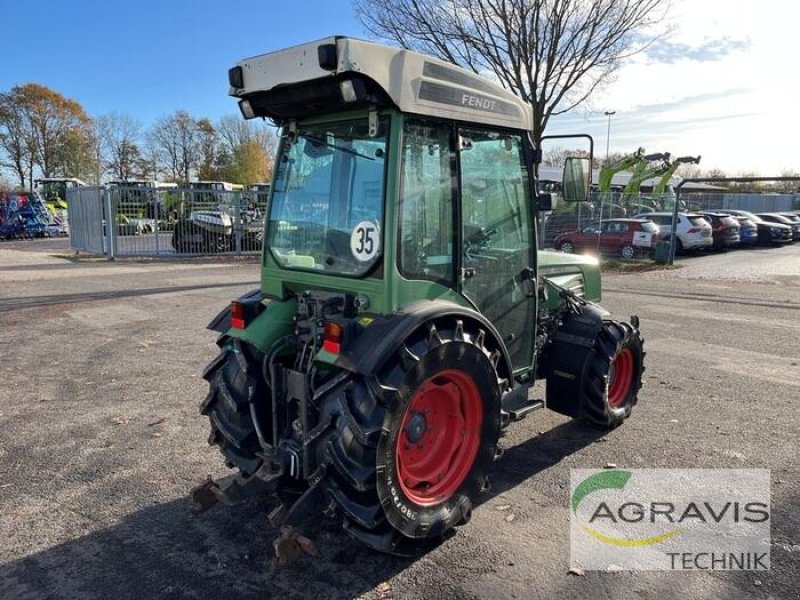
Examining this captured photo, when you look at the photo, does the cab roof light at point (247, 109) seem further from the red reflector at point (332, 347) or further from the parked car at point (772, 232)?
the parked car at point (772, 232)

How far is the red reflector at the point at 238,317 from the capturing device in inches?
144

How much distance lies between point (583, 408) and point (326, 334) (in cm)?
248

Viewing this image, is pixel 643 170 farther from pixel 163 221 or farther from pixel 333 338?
pixel 333 338

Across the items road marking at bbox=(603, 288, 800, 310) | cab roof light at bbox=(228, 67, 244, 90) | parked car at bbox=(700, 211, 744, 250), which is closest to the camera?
cab roof light at bbox=(228, 67, 244, 90)

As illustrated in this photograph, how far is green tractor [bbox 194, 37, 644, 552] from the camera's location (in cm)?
289

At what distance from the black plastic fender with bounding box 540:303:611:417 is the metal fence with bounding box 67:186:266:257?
52.0 feet

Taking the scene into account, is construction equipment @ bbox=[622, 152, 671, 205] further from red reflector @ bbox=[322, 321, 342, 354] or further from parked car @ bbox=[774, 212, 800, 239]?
red reflector @ bbox=[322, 321, 342, 354]

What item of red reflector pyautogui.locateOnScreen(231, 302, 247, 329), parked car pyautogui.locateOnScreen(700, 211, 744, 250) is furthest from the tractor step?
parked car pyautogui.locateOnScreen(700, 211, 744, 250)

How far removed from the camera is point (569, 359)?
4.57 m

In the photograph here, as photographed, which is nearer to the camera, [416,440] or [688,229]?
[416,440]

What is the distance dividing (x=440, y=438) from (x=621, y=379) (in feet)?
7.59

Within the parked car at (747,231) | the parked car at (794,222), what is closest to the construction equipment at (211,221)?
the parked car at (747,231)

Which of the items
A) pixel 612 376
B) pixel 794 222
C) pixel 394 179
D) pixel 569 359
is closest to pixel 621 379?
pixel 612 376

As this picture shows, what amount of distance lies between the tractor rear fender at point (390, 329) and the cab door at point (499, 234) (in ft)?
1.08
